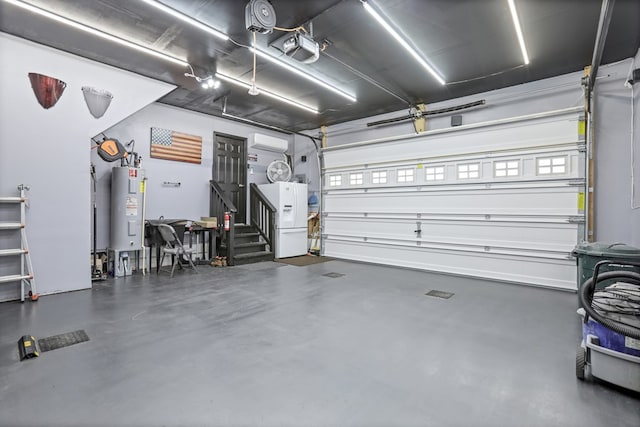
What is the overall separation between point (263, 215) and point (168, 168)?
93.1 inches

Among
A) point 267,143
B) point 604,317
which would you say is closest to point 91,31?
point 267,143

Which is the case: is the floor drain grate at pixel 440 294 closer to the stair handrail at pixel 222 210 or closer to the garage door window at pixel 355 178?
the garage door window at pixel 355 178

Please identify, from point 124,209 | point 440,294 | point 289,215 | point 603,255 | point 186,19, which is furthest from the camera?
point 289,215

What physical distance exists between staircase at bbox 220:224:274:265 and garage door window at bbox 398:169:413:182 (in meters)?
3.43

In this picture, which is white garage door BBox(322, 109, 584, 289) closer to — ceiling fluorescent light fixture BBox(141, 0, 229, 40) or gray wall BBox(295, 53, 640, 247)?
gray wall BBox(295, 53, 640, 247)

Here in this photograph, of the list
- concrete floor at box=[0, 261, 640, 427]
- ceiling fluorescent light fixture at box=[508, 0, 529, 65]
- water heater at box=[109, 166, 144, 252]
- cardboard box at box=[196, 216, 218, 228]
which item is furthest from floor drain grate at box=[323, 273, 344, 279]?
ceiling fluorescent light fixture at box=[508, 0, 529, 65]

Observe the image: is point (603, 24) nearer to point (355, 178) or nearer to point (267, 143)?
point (355, 178)

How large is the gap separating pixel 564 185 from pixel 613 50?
6.24 ft

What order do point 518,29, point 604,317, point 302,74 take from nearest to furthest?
point 604,317 < point 518,29 < point 302,74

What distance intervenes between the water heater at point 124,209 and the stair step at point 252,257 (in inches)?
75.1

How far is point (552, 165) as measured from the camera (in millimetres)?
4770

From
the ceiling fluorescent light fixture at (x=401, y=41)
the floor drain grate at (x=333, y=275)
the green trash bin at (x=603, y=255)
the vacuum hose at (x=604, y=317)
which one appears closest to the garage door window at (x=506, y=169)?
the ceiling fluorescent light fixture at (x=401, y=41)

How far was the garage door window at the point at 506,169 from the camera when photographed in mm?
5086

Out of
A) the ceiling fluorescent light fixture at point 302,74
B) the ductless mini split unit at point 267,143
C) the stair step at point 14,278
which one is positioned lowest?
the stair step at point 14,278
